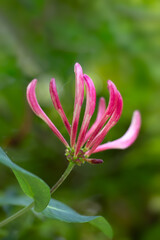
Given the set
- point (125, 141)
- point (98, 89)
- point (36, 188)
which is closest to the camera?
point (36, 188)

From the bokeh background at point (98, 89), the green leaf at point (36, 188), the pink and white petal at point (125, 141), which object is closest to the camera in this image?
the green leaf at point (36, 188)

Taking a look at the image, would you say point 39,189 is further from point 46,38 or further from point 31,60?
point 46,38

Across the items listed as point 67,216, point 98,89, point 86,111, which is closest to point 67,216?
point 67,216

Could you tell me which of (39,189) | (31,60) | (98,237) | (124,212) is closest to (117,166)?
(124,212)

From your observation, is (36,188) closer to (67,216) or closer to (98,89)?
(67,216)

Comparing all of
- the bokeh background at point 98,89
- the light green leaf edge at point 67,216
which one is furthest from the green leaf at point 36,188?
the bokeh background at point 98,89

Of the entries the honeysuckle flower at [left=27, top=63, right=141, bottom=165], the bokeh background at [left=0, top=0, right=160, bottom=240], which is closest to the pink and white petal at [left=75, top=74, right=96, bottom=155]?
the honeysuckle flower at [left=27, top=63, right=141, bottom=165]

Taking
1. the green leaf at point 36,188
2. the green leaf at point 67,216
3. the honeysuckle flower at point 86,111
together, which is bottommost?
the green leaf at point 67,216

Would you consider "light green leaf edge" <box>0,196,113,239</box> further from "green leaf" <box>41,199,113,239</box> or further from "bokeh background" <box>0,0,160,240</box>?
"bokeh background" <box>0,0,160,240</box>

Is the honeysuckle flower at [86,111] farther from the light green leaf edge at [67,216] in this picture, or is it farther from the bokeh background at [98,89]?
the bokeh background at [98,89]
